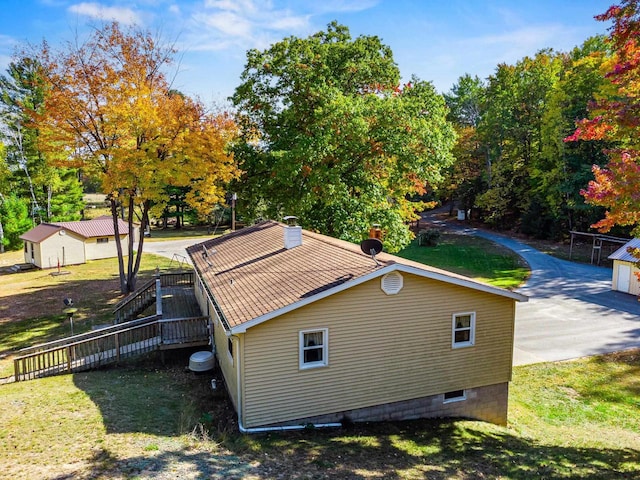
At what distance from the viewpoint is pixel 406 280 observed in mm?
11656

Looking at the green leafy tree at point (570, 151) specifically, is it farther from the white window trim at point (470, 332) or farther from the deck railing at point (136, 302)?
the deck railing at point (136, 302)

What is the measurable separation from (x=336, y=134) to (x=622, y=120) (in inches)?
538

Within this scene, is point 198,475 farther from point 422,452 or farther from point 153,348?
point 153,348

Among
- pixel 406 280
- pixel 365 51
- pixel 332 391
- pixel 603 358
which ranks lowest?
pixel 603 358

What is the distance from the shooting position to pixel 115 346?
14.9 meters

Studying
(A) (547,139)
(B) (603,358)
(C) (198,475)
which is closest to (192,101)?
(C) (198,475)

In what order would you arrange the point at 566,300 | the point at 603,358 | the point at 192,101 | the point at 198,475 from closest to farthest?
the point at 198,475 → the point at 603,358 → the point at 192,101 → the point at 566,300

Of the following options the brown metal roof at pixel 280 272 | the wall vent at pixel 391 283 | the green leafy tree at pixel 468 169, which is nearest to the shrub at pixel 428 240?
the green leafy tree at pixel 468 169

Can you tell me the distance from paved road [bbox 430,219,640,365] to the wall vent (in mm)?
8332

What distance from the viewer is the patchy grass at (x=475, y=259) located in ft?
100

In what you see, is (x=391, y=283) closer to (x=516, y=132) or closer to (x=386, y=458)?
(x=386, y=458)

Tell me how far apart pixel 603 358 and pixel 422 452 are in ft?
36.3

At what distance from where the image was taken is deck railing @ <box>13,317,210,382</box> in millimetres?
14102

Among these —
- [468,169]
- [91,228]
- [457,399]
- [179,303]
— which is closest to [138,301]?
[179,303]
